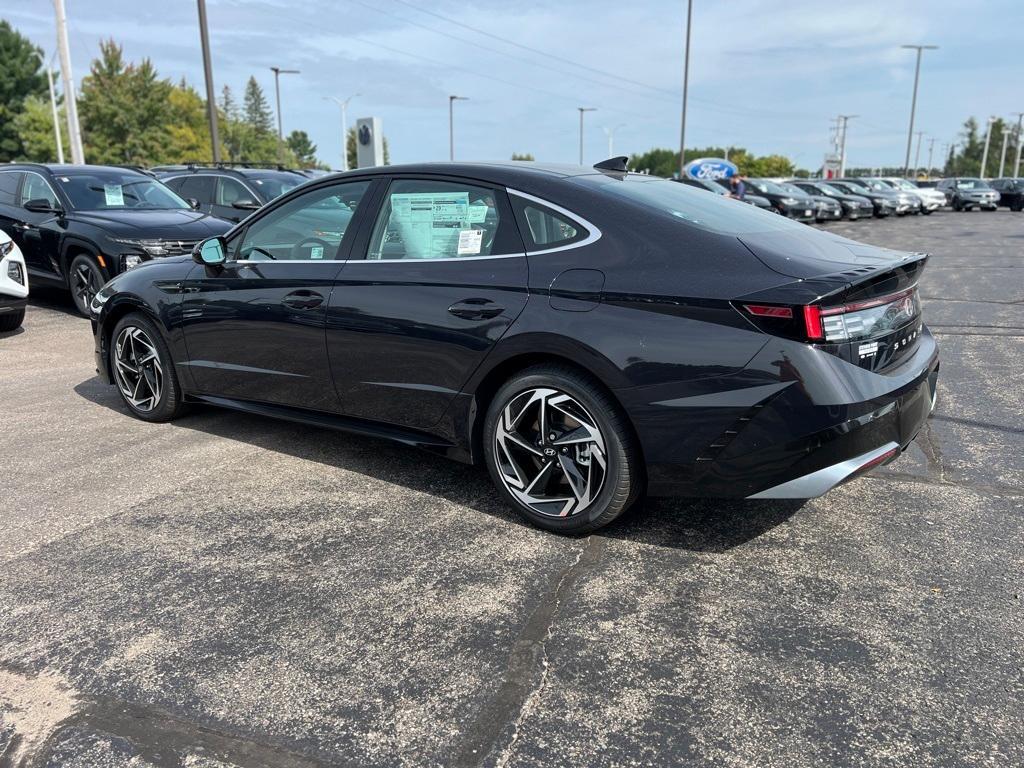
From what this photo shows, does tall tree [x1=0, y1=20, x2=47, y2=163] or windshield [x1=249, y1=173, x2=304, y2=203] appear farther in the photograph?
tall tree [x1=0, y1=20, x2=47, y2=163]

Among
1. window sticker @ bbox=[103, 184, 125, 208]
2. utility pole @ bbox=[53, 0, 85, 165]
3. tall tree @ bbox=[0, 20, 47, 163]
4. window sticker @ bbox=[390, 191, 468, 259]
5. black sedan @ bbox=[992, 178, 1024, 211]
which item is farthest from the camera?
tall tree @ bbox=[0, 20, 47, 163]

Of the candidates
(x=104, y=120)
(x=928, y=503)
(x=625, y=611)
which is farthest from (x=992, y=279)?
(x=104, y=120)

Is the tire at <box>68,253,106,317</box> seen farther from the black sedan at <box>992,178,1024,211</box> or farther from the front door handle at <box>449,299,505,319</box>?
the black sedan at <box>992,178,1024,211</box>

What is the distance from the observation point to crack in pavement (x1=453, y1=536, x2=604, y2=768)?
2209 millimetres

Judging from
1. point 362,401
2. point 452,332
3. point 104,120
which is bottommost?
point 362,401

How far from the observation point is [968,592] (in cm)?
300

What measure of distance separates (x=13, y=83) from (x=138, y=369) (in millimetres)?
76671

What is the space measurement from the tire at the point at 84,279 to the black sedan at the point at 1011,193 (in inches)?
1701

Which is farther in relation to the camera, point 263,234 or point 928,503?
point 263,234

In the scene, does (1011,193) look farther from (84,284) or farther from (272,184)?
(84,284)

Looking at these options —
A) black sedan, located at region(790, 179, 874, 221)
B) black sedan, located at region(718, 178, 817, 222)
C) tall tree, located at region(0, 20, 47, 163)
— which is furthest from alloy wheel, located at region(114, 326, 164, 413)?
tall tree, located at region(0, 20, 47, 163)

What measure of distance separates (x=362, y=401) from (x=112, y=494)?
4.32 feet

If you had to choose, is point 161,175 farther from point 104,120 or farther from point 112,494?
point 104,120

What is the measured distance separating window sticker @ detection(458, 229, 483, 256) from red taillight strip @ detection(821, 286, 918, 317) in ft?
5.02
